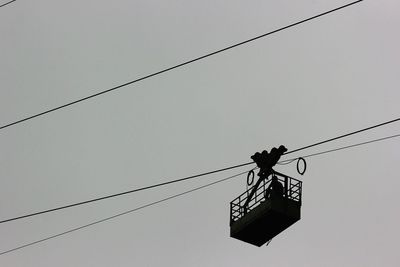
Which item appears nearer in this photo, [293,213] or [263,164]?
[293,213]

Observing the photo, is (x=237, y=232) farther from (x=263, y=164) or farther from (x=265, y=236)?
(x=263, y=164)

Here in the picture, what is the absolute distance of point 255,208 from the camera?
22.3 meters

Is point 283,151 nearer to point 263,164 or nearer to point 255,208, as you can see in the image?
point 263,164

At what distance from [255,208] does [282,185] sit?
3.64ft

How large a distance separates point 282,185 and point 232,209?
70.0 inches

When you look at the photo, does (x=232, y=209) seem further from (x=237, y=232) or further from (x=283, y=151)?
(x=283, y=151)

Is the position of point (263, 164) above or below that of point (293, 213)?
above

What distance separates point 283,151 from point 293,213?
2201 millimetres

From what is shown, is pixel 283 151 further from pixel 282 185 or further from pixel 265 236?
pixel 265 236

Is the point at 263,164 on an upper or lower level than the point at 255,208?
upper

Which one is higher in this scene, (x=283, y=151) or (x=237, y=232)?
(x=283, y=151)

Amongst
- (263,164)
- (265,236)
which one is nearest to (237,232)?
(265,236)

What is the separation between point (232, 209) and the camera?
76.5 ft

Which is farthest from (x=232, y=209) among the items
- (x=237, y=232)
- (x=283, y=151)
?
(x=283, y=151)
